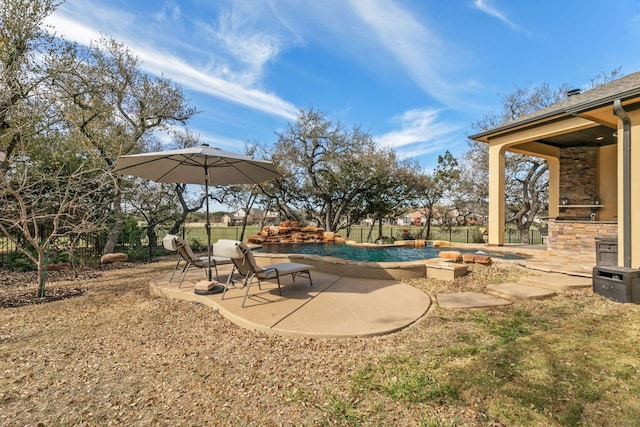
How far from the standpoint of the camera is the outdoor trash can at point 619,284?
4.28 metres

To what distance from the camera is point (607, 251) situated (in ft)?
20.5

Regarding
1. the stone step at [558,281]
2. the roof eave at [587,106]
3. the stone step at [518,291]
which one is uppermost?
the roof eave at [587,106]

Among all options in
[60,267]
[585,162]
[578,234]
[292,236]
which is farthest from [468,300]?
[60,267]

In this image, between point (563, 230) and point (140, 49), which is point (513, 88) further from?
point (140, 49)

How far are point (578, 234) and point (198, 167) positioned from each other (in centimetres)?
1021

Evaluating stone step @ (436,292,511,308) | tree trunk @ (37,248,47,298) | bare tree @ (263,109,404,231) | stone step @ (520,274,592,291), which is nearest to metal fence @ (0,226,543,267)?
bare tree @ (263,109,404,231)

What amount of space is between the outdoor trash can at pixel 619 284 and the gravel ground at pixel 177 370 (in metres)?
2.85

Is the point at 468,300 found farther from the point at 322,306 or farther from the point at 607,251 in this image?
the point at 607,251

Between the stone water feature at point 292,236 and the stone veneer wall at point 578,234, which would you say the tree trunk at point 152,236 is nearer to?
the stone water feature at point 292,236

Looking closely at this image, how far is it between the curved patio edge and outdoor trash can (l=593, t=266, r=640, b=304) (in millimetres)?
2619

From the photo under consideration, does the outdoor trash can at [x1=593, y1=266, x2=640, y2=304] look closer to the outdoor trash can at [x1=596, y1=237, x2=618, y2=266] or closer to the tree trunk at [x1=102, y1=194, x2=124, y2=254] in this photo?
the outdoor trash can at [x1=596, y1=237, x2=618, y2=266]

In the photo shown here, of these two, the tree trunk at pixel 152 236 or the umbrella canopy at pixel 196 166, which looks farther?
the tree trunk at pixel 152 236

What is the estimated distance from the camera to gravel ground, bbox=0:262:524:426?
2.15m

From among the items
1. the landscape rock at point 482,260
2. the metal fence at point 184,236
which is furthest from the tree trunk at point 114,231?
the landscape rock at point 482,260
